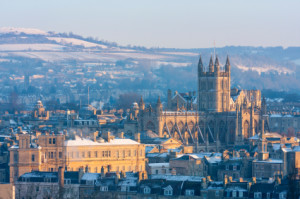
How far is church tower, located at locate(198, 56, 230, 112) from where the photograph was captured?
131 metres

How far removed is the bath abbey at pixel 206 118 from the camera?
119000 millimetres

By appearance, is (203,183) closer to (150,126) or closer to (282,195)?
(282,195)

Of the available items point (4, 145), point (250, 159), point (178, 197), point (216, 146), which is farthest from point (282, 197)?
point (216, 146)

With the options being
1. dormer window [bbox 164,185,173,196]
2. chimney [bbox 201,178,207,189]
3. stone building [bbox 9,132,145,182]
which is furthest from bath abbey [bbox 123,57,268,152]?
chimney [bbox 201,178,207,189]

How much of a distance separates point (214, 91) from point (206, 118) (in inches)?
200

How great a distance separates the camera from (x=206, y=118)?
421 feet

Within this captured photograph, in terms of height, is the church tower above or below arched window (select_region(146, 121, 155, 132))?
above

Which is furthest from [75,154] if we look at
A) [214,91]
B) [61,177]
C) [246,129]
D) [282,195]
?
[214,91]

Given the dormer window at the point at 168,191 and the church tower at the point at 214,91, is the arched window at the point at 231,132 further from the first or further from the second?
the dormer window at the point at 168,191

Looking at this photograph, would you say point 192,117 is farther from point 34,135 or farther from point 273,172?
point 273,172

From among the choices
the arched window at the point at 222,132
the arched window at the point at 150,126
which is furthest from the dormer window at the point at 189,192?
the arched window at the point at 222,132

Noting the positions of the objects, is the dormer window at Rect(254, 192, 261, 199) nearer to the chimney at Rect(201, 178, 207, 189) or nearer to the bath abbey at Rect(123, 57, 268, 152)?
the chimney at Rect(201, 178, 207, 189)

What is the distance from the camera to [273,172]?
79.2 metres

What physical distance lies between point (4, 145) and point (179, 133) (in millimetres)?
35509
